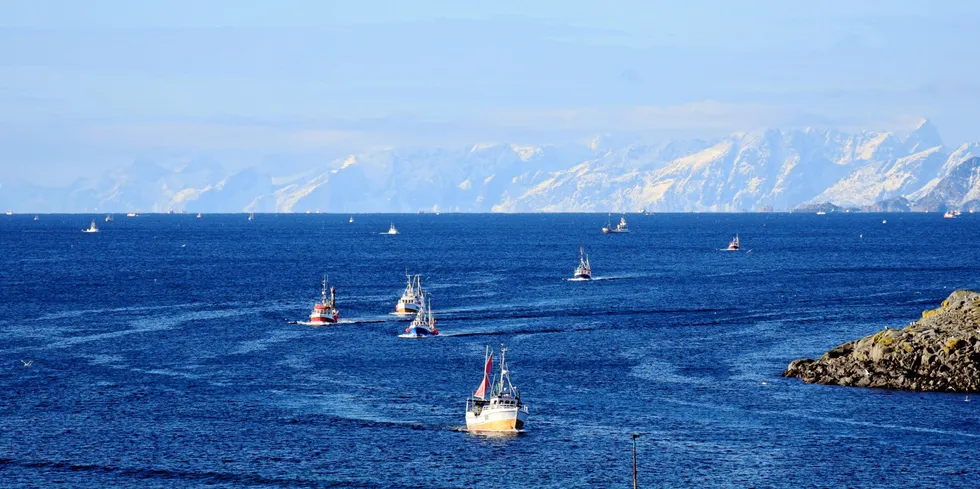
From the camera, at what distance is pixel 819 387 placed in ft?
360

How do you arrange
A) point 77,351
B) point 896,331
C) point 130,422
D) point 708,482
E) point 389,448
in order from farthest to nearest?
point 77,351
point 896,331
point 130,422
point 389,448
point 708,482

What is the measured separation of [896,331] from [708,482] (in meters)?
40.8

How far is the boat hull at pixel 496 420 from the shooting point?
9469cm

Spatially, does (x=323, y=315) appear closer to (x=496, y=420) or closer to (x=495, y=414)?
(x=495, y=414)

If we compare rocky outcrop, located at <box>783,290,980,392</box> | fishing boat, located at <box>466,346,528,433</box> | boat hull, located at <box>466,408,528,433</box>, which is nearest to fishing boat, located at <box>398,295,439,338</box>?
rocky outcrop, located at <box>783,290,980,392</box>

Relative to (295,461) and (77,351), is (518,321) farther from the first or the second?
(295,461)

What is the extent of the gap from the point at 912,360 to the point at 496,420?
1479 inches

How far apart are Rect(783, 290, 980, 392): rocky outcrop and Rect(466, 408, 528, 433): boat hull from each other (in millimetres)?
30197

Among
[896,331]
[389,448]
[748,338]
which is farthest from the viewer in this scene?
[748,338]

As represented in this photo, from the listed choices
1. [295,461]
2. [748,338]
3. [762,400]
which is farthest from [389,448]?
[748,338]

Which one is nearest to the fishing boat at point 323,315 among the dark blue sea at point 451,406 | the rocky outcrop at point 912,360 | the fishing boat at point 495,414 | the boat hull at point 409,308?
the dark blue sea at point 451,406

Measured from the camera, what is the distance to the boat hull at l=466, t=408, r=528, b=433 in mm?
94688

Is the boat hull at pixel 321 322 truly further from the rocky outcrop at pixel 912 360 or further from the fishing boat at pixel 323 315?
the rocky outcrop at pixel 912 360

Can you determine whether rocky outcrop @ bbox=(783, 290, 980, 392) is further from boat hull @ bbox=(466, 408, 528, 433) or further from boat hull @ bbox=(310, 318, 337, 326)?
boat hull @ bbox=(310, 318, 337, 326)
